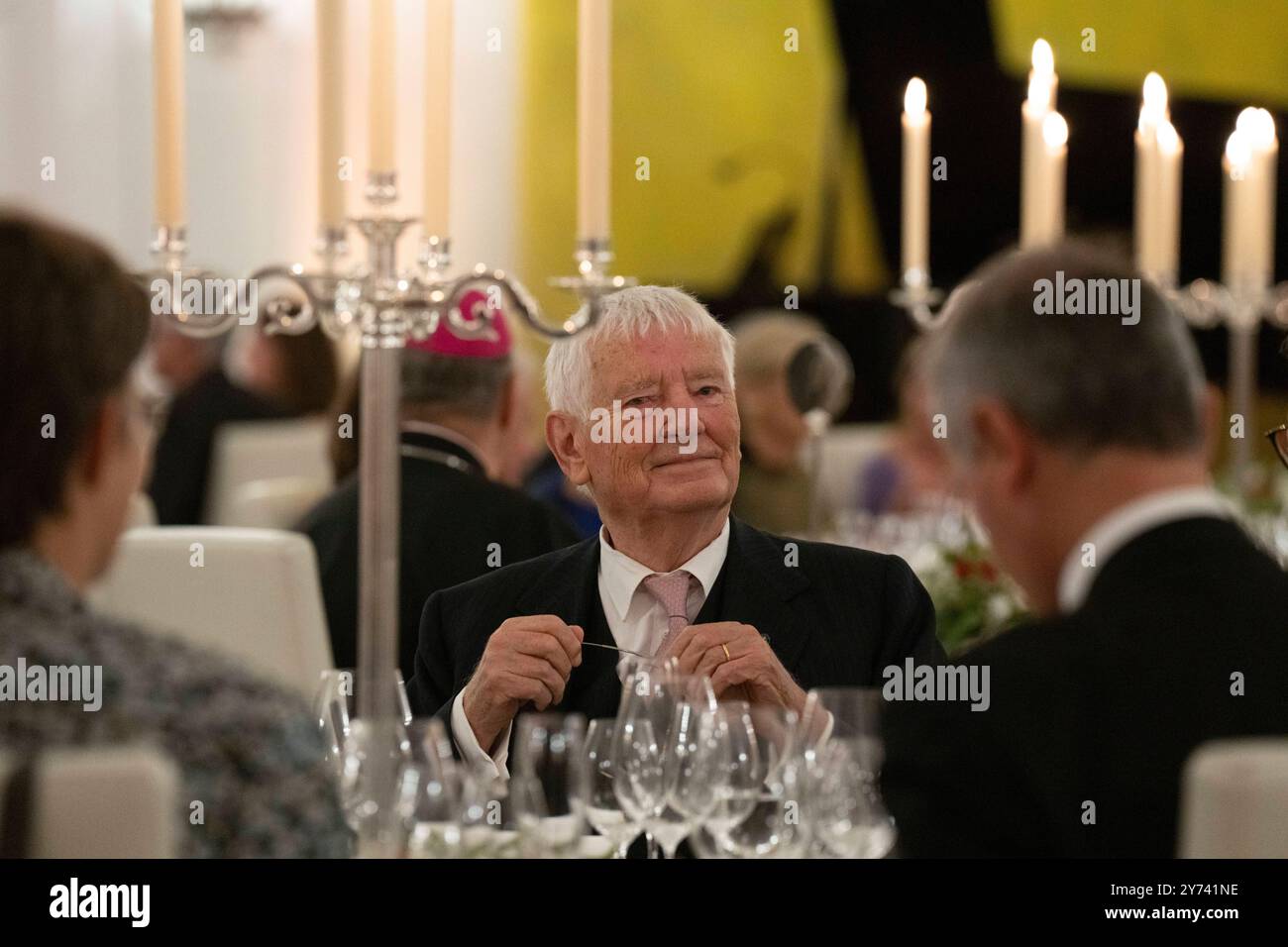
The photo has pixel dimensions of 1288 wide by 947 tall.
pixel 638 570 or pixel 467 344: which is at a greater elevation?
pixel 467 344

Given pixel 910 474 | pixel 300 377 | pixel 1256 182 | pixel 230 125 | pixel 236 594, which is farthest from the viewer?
pixel 230 125

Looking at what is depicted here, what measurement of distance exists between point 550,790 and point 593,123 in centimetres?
62

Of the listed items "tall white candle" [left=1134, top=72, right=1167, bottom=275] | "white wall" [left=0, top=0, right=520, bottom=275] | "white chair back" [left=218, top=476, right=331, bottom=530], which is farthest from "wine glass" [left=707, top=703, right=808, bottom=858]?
"white wall" [left=0, top=0, right=520, bottom=275]

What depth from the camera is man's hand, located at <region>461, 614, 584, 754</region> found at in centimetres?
181

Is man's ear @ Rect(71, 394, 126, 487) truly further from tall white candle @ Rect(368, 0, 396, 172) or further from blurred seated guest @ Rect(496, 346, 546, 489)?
blurred seated guest @ Rect(496, 346, 546, 489)

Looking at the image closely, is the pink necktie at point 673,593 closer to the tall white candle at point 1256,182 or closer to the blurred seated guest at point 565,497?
the blurred seated guest at point 565,497

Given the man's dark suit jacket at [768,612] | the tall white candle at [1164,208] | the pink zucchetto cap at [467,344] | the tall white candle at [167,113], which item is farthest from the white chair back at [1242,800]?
the tall white candle at [1164,208]

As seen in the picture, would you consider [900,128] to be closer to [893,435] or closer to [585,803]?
[893,435]

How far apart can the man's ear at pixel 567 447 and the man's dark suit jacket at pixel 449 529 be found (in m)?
0.08

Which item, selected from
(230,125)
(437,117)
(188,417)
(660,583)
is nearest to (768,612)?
(660,583)

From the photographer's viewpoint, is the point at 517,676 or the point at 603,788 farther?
the point at 517,676

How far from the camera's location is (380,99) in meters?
1.66

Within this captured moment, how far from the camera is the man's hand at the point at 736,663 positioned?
1.80 metres

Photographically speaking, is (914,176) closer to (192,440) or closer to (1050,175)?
(1050,175)
